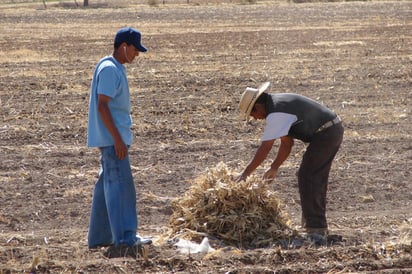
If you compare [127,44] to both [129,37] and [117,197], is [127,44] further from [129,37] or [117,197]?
[117,197]

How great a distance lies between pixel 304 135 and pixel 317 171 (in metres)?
0.36

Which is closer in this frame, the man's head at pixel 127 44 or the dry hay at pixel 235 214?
the man's head at pixel 127 44

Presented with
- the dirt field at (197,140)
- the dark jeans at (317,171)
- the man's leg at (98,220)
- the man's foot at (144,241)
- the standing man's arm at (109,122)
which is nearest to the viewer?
the standing man's arm at (109,122)

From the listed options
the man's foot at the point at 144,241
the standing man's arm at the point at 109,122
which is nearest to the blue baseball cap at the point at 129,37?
the standing man's arm at the point at 109,122

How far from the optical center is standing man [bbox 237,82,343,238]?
7.18 meters

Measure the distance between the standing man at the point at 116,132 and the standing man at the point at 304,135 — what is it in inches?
39.8

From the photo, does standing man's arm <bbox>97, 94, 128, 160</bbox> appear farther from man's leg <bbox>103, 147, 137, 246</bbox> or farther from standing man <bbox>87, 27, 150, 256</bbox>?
man's leg <bbox>103, 147, 137, 246</bbox>

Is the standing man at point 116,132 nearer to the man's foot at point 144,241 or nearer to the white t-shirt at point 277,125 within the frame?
the man's foot at point 144,241

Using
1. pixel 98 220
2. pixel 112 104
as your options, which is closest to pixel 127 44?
pixel 112 104

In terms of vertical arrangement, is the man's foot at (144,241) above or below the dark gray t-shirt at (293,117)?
below

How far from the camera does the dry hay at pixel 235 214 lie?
24.1ft

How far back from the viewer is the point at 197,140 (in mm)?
11820

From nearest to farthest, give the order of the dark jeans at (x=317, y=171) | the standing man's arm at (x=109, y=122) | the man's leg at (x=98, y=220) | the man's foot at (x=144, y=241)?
1. the standing man's arm at (x=109, y=122)
2. the man's foot at (x=144, y=241)
3. the man's leg at (x=98, y=220)
4. the dark jeans at (x=317, y=171)

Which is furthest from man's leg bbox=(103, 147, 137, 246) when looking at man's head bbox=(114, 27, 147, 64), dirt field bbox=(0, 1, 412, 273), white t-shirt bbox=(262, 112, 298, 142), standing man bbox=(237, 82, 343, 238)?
white t-shirt bbox=(262, 112, 298, 142)
